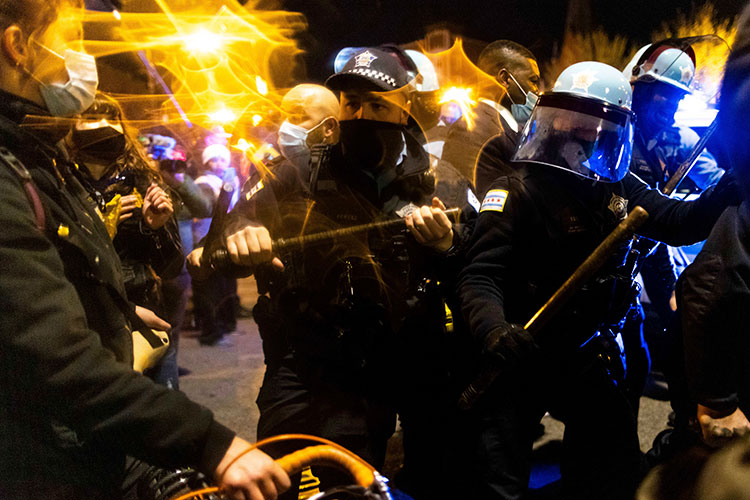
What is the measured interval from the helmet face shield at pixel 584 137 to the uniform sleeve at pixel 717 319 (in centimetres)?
67

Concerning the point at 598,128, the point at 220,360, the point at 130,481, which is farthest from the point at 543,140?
the point at 220,360

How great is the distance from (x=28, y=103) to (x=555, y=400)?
2.37 metres

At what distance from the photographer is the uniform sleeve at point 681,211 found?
7.91 feet

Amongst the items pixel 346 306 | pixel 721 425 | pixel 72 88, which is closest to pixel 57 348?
pixel 72 88

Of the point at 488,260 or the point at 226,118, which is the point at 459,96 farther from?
the point at 226,118

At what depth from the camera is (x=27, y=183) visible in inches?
50.9

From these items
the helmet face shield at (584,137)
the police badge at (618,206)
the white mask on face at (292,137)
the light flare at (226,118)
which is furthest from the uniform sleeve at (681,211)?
the light flare at (226,118)

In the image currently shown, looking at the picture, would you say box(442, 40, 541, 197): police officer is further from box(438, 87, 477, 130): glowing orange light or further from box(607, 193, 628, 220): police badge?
box(607, 193, 628, 220): police badge

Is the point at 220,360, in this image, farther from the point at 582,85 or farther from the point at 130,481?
the point at 582,85

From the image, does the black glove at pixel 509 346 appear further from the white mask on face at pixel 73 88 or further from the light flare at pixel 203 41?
the light flare at pixel 203 41

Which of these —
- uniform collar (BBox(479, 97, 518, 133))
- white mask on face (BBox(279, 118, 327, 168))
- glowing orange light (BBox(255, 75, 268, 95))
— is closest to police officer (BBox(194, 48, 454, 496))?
white mask on face (BBox(279, 118, 327, 168))

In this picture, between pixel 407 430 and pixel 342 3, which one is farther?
pixel 342 3

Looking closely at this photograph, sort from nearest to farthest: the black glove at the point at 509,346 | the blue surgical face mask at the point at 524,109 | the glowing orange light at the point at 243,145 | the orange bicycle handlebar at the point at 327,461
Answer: the orange bicycle handlebar at the point at 327,461
the black glove at the point at 509,346
the blue surgical face mask at the point at 524,109
the glowing orange light at the point at 243,145

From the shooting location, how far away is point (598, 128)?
2.52 m
